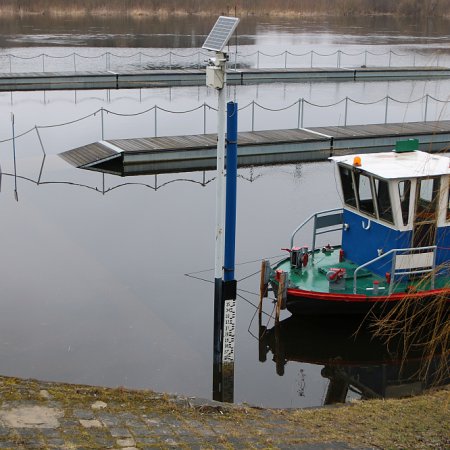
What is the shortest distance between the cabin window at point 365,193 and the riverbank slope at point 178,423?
4837 mm

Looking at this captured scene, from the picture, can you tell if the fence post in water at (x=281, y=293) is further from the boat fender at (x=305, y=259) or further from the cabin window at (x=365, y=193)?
the cabin window at (x=365, y=193)

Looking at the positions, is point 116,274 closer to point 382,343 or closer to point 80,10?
point 382,343

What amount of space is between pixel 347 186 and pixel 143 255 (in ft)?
16.6

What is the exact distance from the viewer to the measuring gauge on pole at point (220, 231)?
11.5 m

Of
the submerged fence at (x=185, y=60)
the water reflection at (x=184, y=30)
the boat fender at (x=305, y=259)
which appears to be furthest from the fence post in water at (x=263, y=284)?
the water reflection at (x=184, y=30)

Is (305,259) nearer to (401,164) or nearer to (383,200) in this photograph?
(383,200)

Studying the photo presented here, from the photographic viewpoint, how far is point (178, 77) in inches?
1743

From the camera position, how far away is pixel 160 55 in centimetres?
5538

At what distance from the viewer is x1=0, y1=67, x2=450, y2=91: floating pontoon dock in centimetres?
4172

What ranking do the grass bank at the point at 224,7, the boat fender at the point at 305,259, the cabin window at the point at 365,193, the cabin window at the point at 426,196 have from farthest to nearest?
the grass bank at the point at 224,7 → the boat fender at the point at 305,259 → the cabin window at the point at 365,193 → the cabin window at the point at 426,196

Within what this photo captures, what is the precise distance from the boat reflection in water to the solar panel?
537 cm

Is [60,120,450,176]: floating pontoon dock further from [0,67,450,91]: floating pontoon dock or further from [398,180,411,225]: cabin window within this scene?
[398,180,411,225]: cabin window

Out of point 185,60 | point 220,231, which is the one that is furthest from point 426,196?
point 185,60

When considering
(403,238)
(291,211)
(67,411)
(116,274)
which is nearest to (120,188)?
(291,211)
